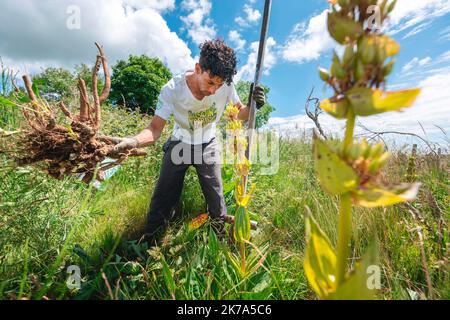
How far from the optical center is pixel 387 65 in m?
0.64

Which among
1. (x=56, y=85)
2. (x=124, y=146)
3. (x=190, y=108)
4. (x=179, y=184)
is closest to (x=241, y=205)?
(x=124, y=146)

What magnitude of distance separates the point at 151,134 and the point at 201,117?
0.60 meters

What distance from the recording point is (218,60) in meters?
2.46

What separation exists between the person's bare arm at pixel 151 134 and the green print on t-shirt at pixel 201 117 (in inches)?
13.0

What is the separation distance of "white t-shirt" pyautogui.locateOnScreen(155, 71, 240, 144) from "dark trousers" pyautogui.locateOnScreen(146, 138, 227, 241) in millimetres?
131

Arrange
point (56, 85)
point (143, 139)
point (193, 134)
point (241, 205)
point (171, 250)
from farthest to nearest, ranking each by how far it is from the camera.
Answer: point (56, 85)
point (193, 134)
point (143, 139)
point (171, 250)
point (241, 205)

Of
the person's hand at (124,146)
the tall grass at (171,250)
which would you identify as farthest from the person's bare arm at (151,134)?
the tall grass at (171,250)

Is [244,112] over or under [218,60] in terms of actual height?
under

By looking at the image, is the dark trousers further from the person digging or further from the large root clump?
the large root clump

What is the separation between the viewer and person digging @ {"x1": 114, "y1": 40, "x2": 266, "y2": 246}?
264 centimetres

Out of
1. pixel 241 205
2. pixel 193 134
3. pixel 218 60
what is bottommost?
pixel 241 205

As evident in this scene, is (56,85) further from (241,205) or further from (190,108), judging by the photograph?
(241,205)

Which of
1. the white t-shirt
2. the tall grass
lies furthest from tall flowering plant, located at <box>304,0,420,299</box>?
the white t-shirt
